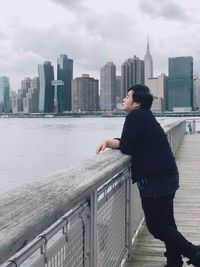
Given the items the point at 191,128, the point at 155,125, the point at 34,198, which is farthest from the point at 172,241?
the point at 191,128

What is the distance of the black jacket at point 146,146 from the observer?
3.61 m

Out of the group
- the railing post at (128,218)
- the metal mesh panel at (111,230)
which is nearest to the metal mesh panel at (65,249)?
the metal mesh panel at (111,230)

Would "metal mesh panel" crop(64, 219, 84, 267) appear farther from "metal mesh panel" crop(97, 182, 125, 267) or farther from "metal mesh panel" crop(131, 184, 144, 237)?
"metal mesh panel" crop(131, 184, 144, 237)

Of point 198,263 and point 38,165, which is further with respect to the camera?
point 38,165

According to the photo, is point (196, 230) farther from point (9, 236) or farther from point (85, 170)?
point (9, 236)

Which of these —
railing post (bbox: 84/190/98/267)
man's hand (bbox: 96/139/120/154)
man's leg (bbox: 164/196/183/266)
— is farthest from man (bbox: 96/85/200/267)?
railing post (bbox: 84/190/98/267)

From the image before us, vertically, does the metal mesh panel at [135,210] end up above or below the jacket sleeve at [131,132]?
below

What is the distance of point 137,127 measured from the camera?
142 inches

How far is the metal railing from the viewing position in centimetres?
183

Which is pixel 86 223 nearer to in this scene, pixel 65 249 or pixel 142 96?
pixel 65 249

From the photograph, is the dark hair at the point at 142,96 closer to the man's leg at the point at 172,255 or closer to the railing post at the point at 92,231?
the man's leg at the point at 172,255

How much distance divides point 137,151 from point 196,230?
7.11 ft

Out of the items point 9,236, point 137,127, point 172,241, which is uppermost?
point 137,127

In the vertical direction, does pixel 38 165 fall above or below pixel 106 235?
below
